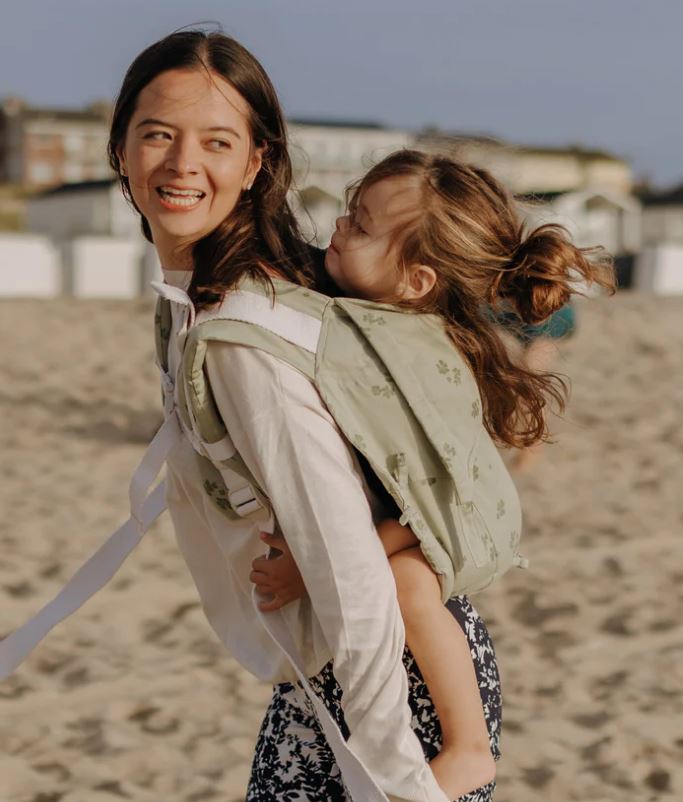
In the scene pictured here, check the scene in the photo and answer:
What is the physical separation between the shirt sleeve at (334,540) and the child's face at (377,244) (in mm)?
257

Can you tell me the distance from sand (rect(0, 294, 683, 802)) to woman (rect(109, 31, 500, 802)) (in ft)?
3.01

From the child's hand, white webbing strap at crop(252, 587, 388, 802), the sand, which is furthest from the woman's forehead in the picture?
the sand

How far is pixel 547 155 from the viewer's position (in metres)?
61.9

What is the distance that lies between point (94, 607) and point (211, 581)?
3545 mm

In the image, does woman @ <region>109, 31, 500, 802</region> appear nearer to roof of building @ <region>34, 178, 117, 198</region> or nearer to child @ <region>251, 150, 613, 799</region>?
child @ <region>251, 150, 613, 799</region>

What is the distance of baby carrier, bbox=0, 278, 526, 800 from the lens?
1.58 meters

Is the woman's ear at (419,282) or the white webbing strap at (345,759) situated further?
the woman's ear at (419,282)

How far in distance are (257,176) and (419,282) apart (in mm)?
287

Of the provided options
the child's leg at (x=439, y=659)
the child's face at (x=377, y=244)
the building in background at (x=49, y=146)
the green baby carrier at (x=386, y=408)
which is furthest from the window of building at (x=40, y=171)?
the child's leg at (x=439, y=659)

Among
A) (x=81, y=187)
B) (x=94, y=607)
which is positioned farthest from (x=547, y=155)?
(x=94, y=607)

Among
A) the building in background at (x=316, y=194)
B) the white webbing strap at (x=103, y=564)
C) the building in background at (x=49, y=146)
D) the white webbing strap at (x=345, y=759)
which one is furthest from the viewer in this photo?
the building in background at (x=49, y=146)

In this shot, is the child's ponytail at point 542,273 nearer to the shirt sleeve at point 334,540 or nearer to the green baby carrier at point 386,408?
the green baby carrier at point 386,408

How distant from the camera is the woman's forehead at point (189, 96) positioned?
1.74 m

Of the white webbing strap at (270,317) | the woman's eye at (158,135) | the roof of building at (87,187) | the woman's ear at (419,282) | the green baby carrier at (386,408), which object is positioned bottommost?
the roof of building at (87,187)
